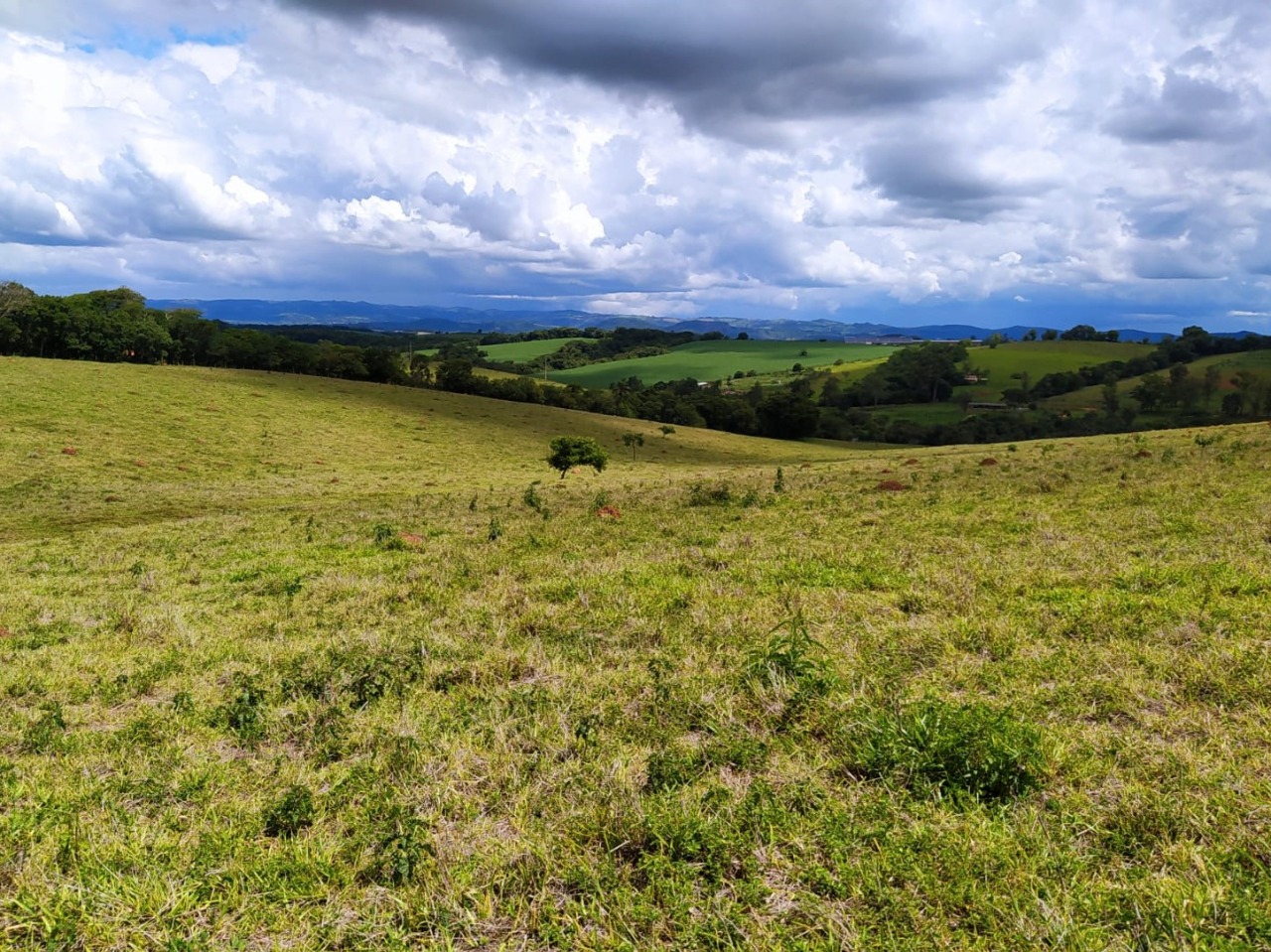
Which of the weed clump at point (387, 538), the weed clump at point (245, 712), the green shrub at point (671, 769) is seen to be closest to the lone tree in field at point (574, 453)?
the weed clump at point (387, 538)

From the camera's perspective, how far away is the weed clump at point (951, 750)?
457 cm

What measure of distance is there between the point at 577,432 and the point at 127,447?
46283mm

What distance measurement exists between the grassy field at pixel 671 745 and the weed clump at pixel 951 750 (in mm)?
26

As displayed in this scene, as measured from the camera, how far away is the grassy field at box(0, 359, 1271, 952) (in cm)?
365

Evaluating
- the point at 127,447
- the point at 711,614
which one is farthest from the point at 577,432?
the point at 711,614

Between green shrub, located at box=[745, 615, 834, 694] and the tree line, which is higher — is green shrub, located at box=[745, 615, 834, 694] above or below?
below

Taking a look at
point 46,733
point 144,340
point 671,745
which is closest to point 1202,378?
point 671,745

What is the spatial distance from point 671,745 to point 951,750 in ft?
7.10

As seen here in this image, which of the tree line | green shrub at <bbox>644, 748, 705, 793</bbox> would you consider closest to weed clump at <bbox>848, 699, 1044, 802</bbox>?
green shrub at <bbox>644, 748, 705, 793</bbox>

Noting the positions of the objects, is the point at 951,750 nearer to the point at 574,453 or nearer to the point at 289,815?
the point at 289,815

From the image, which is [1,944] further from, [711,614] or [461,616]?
[711,614]

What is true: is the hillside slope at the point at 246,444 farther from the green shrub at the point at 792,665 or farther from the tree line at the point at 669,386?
the green shrub at the point at 792,665

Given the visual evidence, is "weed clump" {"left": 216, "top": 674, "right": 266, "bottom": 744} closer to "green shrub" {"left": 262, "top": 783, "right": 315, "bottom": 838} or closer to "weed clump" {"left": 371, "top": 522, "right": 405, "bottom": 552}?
"green shrub" {"left": 262, "top": 783, "right": 315, "bottom": 838}

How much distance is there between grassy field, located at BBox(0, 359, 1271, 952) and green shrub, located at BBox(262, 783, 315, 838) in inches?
0.8
